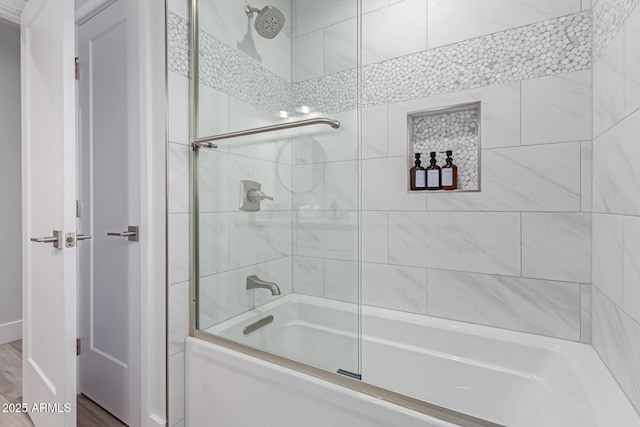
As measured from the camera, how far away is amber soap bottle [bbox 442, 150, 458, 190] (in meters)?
1.56

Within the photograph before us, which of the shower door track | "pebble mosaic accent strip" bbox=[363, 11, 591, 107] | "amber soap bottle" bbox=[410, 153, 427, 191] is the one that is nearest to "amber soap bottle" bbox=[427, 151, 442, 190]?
"amber soap bottle" bbox=[410, 153, 427, 191]

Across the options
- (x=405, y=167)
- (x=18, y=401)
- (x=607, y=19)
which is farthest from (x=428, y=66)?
(x=18, y=401)

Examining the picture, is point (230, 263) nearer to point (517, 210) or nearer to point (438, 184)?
point (438, 184)

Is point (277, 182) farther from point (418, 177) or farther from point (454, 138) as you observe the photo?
point (454, 138)

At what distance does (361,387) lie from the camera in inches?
40.4

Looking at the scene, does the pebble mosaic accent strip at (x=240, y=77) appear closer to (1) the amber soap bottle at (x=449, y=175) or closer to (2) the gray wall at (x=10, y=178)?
(1) the amber soap bottle at (x=449, y=175)

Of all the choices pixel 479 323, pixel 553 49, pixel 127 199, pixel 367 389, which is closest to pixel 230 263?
pixel 127 199

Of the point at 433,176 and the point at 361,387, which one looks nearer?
the point at 361,387

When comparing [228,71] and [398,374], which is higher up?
[228,71]

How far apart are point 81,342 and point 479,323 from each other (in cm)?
223

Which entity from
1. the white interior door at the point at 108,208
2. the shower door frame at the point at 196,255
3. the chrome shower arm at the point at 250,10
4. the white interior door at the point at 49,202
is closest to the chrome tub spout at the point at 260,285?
the shower door frame at the point at 196,255

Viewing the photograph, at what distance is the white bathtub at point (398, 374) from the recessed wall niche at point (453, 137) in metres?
0.76

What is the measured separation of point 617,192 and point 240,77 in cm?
146

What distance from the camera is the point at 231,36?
1377 millimetres
